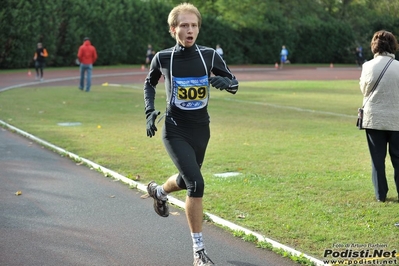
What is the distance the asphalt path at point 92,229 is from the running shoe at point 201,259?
0.20 meters

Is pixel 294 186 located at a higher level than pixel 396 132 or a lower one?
lower

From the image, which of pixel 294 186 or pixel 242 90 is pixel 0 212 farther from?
pixel 242 90

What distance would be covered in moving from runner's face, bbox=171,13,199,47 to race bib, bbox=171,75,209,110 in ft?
0.99

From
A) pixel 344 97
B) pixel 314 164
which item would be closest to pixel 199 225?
pixel 314 164

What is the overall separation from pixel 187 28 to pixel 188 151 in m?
1.03

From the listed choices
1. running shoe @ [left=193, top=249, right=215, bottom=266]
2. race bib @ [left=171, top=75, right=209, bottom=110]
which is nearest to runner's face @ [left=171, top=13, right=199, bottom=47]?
race bib @ [left=171, top=75, right=209, bottom=110]

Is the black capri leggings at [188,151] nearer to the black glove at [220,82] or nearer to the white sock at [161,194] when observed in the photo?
the black glove at [220,82]

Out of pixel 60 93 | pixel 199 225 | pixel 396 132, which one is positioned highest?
pixel 396 132

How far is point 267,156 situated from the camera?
39.0 feet

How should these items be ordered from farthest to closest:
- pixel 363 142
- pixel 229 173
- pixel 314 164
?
pixel 363 142 → pixel 314 164 → pixel 229 173

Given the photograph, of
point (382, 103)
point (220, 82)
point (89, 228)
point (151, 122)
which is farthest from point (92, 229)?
point (382, 103)

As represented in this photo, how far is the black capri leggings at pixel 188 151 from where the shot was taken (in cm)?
595

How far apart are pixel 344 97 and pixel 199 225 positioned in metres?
20.5

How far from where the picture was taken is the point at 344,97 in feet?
84.4
